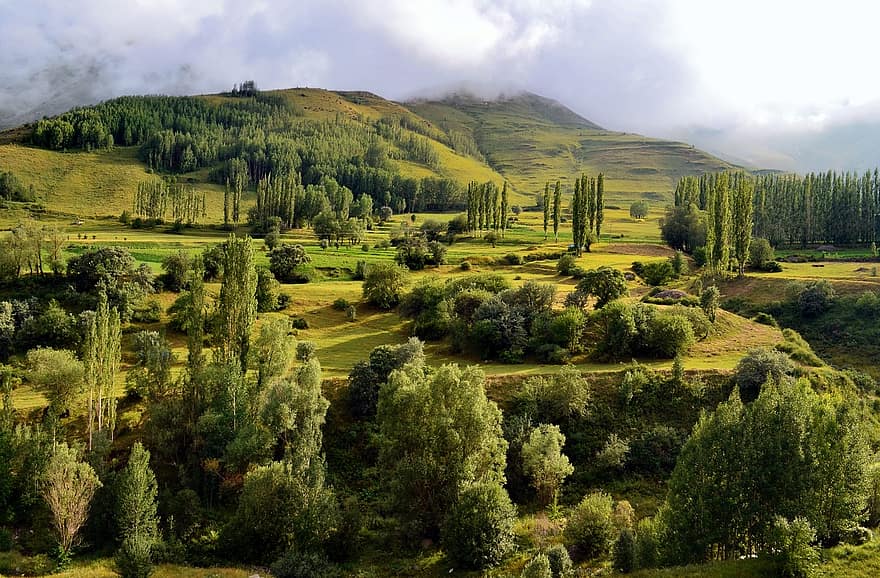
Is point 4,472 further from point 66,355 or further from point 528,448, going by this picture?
point 528,448

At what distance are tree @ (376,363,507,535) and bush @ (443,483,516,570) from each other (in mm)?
1578

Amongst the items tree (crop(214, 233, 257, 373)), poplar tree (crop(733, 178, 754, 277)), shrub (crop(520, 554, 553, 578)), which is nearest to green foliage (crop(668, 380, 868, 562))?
shrub (crop(520, 554, 553, 578))

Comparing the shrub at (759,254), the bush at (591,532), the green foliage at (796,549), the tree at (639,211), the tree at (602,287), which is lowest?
the bush at (591,532)

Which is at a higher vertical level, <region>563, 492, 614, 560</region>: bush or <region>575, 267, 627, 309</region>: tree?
<region>575, 267, 627, 309</region>: tree

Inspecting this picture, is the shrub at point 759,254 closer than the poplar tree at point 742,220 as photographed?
No

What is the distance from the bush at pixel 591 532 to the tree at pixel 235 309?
24.0 metres

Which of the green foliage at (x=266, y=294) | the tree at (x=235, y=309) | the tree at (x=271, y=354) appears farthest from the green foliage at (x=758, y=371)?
the green foliage at (x=266, y=294)

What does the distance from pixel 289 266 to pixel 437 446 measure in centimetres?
4745

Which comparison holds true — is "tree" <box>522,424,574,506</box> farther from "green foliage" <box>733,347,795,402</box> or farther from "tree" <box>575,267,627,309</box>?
"tree" <box>575,267,627,309</box>

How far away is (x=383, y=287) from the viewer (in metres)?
61.8

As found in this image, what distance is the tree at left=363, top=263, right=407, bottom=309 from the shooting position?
61781 millimetres

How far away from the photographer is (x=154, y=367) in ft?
118

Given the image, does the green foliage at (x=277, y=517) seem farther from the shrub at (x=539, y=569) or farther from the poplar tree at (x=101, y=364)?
the poplar tree at (x=101, y=364)

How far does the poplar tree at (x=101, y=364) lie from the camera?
33.3 metres
